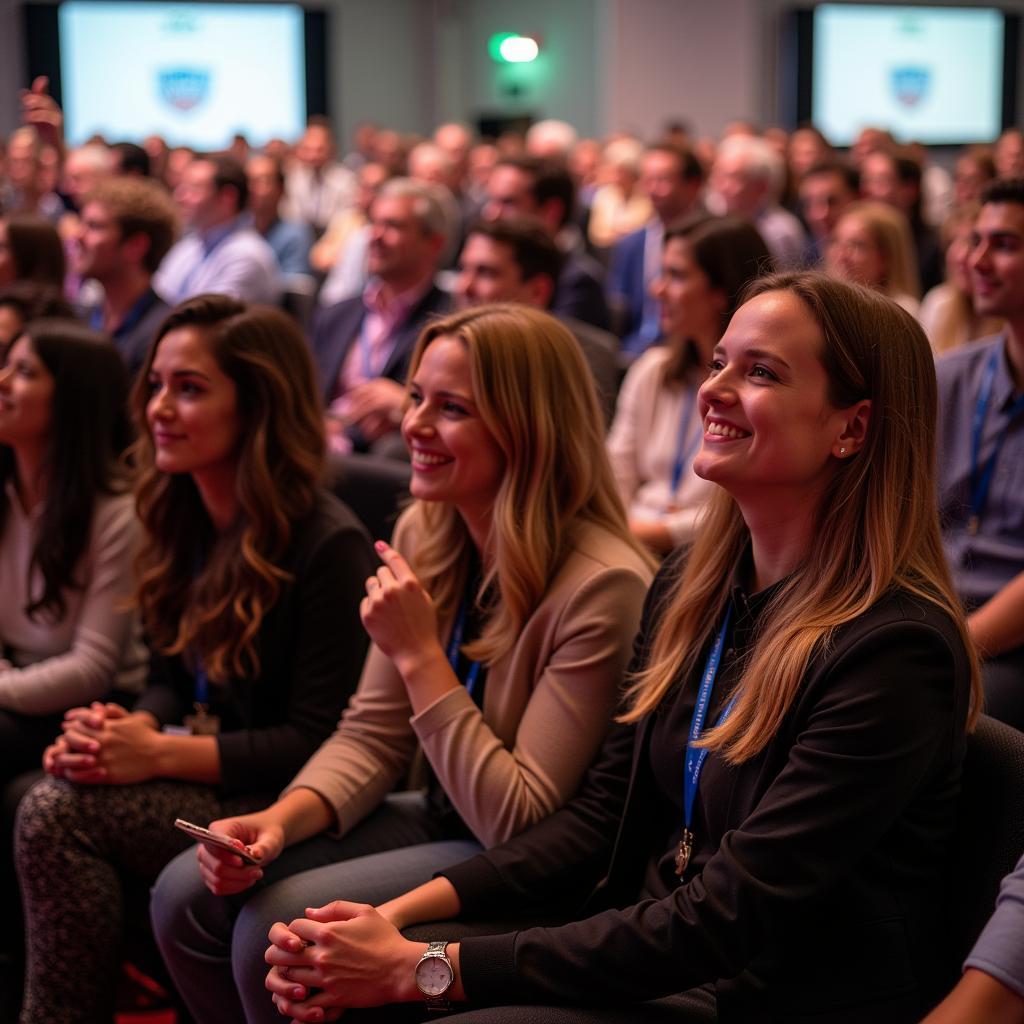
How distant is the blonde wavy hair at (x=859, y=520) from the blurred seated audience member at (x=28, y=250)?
3.21 meters

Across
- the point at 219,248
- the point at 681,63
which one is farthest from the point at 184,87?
the point at 219,248

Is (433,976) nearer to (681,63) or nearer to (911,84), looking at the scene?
(681,63)

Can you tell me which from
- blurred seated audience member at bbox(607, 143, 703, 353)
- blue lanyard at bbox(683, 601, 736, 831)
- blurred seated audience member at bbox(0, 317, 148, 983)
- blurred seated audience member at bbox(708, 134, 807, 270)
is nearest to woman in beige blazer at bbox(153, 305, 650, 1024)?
blue lanyard at bbox(683, 601, 736, 831)

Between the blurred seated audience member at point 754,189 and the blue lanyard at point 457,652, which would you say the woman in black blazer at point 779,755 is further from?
the blurred seated audience member at point 754,189

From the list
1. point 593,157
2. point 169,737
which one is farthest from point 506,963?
point 593,157

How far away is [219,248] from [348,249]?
782 millimetres

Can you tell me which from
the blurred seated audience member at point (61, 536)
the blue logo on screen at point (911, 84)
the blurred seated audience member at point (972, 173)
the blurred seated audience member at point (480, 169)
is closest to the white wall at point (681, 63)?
the blue logo on screen at point (911, 84)

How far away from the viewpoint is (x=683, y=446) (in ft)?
10.6

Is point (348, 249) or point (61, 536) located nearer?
point (61, 536)

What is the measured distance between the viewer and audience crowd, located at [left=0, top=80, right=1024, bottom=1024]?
138 cm

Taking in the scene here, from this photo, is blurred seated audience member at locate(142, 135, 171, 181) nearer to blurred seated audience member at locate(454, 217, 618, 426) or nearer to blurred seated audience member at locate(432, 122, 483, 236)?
blurred seated audience member at locate(432, 122, 483, 236)

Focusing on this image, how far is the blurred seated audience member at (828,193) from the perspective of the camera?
6363 millimetres

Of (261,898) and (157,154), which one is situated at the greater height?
(157,154)

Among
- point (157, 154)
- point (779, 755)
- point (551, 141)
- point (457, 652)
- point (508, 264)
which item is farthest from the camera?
point (551, 141)
